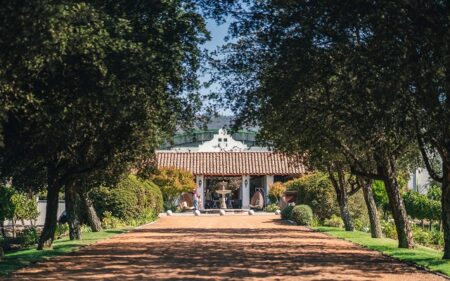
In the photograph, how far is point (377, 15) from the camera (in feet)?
Result: 39.7

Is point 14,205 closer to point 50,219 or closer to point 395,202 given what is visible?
point 50,219

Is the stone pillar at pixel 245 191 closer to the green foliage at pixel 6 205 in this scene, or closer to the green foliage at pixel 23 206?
the green foliage at pixel 23 206

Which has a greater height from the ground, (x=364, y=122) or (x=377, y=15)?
(x=377, y=15)

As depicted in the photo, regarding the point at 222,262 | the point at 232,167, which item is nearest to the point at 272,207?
the point at 232,167

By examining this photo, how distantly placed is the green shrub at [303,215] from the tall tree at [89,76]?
54.0ft

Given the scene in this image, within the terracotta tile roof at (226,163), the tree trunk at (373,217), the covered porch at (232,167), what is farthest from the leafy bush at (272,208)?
the tree trunk at (373,217)

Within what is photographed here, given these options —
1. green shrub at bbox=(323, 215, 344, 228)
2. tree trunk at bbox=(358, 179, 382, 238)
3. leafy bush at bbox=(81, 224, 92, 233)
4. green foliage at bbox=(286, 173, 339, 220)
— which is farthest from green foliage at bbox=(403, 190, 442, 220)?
leafy bush at bbox=(81, 224, 92, 233)

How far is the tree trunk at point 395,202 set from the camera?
19.7 meters

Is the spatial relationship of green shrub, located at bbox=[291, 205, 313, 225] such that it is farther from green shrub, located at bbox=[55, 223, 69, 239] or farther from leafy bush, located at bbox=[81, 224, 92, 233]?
green shrub, located at bbox=[55, 223, 69, 239]

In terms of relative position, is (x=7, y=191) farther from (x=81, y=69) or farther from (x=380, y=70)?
(x=380, y=70)

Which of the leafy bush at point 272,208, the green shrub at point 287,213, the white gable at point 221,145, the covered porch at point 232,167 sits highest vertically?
the white gable at point 221,145

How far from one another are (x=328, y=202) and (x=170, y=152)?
29242 millimetres

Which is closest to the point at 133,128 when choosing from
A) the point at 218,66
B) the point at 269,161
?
the point at 218,66

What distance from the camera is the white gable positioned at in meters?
65.0
